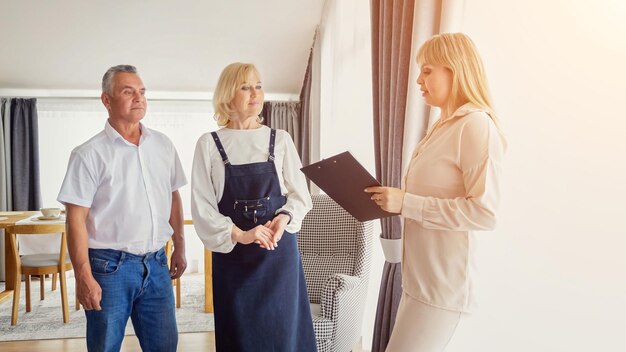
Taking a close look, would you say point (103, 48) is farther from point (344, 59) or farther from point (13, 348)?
point (13, 348)

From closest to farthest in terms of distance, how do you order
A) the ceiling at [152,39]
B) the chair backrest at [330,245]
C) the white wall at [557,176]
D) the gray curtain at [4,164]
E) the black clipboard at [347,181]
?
the white wall at [557,176] < the black clipboard at [347,181] < the chair backrest at [330,245] < the ceiling at [152,39] < the gray curtain at [4,164]

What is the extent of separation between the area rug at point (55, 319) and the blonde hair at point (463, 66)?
3196 mm

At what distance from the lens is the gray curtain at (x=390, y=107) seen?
7.66 ft

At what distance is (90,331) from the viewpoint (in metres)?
1.91

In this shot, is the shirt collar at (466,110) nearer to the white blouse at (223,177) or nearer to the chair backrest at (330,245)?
the white blouse at (223,177)

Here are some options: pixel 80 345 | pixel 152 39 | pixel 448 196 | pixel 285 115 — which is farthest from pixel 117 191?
pixel 285 115

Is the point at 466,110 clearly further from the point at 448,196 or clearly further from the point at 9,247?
the point at 9,247

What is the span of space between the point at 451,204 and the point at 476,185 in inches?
3.0

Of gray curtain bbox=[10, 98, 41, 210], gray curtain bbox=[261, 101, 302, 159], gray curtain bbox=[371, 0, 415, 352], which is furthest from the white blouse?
gray curtain bbox=[10, 98, 41, 210]

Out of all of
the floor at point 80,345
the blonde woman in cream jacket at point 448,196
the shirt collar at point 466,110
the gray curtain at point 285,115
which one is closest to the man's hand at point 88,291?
the blonde woman in cream jacket at point 448,196

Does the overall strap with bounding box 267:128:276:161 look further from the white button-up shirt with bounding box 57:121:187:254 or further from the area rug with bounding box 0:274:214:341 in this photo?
the area rug with bounding box 0:274:214:341

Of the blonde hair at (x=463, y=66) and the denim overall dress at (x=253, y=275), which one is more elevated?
the blonde hair at (x=463, y=66)

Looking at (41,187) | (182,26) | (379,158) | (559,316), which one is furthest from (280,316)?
(41,187)

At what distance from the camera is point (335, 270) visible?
3.10m
